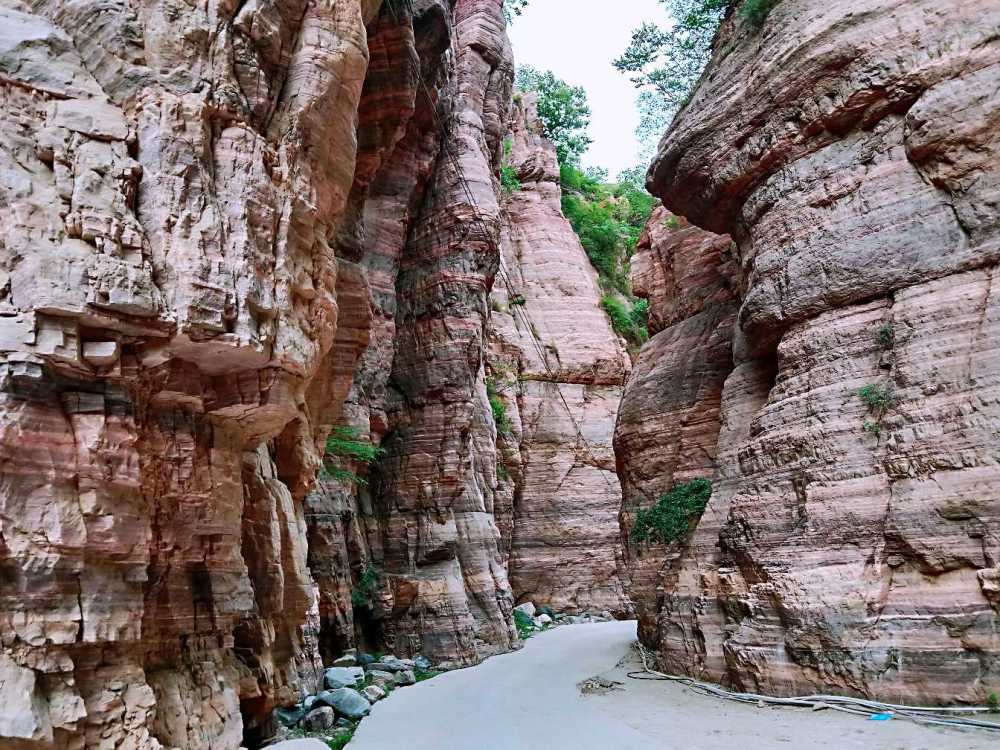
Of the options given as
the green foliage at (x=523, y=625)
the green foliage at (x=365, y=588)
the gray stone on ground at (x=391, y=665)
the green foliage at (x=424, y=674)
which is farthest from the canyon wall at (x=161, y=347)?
the green foliage at (x=523, y=625)

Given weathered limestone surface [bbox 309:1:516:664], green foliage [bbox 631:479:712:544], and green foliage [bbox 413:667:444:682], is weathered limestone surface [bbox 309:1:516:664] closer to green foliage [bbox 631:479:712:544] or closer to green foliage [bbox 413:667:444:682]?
green foliage [bbox 413:667:444:682]

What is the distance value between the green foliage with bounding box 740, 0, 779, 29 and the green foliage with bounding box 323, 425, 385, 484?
40.1ft

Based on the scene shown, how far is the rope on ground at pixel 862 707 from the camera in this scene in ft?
26.0

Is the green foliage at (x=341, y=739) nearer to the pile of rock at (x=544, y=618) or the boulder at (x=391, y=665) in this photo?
the boulder at (x=391, y=665)

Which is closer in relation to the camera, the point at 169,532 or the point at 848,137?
the point at 169,532

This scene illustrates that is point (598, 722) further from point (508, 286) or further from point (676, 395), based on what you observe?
point (508, 286)

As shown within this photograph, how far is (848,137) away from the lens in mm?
11430

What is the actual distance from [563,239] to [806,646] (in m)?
26.5

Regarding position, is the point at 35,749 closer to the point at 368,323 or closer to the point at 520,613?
the point at 368,323

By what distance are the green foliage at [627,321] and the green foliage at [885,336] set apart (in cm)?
2437

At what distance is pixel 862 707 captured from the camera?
29.2 ft

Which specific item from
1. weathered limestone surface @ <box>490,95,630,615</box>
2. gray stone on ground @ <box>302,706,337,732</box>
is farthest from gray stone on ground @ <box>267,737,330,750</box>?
Result: weathered limestone surface @ <box>490,95,630,615</box>

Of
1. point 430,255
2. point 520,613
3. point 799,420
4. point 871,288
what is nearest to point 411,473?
point 430,255

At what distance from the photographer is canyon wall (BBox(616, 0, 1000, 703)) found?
8805 mm
